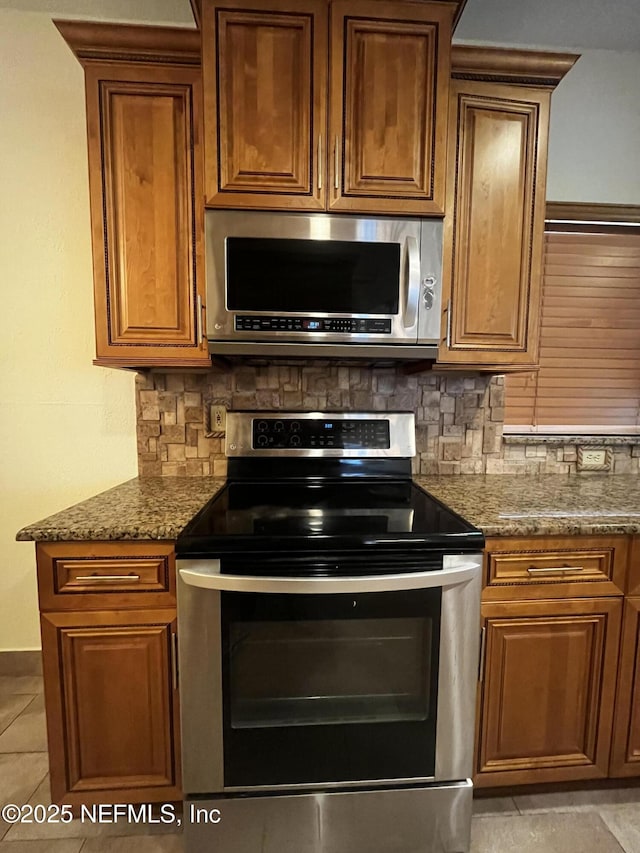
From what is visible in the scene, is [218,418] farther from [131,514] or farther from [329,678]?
[329,678]

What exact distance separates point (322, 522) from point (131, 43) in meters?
1.60

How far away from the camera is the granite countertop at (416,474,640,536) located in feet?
4.05

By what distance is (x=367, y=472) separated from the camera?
1709 millimetres

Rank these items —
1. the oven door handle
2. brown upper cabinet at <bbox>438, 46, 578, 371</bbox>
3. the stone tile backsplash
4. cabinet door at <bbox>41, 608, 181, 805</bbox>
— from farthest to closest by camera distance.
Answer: the stone tile backsplash → brown upper cabinet at <bbox>438, 46, 578, 371</bbox> → cabinet door at <bbox>41, 608, 181, 805</bbox> → the oven door handle

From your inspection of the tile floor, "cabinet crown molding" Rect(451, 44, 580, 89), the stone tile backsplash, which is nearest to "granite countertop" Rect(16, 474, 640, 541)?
the stone tile backsplash

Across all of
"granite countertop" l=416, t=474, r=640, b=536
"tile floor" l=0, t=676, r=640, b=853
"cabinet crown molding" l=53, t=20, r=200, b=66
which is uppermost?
"cabinet crown molding" l=53, t=20, r=200, b=66

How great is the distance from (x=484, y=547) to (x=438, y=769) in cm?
63

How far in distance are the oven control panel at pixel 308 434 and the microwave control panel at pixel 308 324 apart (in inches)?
17.3

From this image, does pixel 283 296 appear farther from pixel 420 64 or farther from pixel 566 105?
pixel 566 105

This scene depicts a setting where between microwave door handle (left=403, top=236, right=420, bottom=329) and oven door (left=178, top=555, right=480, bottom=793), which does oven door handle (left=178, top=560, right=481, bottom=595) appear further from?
microwave door handle (left=403, top=236, right=420, bottom=329)

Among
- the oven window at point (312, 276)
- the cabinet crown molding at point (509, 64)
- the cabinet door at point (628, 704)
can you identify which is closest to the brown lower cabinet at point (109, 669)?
the oven window at point (312, 276)

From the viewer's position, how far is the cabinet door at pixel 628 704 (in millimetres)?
1294

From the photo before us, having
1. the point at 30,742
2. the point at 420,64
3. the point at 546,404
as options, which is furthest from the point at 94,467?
the point at 546,404

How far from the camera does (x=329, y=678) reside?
3.83 ft
